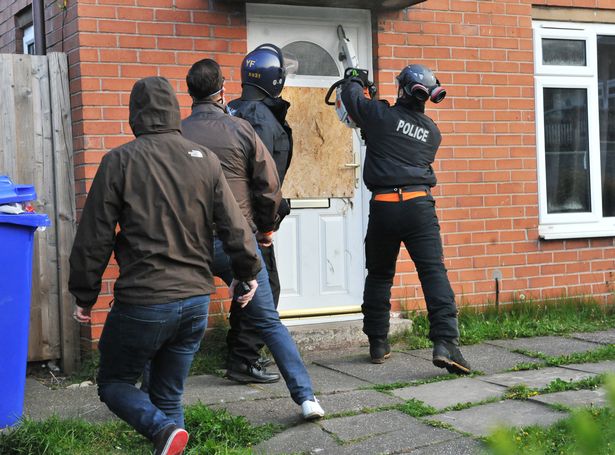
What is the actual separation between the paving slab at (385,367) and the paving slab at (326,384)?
0.08 m

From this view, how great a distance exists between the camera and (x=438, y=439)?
12.9 ft

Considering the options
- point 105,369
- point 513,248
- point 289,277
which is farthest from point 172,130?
point 513,248

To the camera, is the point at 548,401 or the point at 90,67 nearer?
the point at 548,401

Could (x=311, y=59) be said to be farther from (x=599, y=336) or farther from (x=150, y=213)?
(x=150, y=213)

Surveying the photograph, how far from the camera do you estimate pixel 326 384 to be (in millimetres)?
5199

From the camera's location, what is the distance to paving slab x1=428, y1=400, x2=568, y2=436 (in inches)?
162

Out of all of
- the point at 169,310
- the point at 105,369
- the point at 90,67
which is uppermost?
the point at 90,67

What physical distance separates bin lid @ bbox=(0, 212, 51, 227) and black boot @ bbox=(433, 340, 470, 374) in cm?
255

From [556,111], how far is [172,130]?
16.8ft

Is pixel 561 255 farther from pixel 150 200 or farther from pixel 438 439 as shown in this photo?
pixel 150 200

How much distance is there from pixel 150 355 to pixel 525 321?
4464 millimetres

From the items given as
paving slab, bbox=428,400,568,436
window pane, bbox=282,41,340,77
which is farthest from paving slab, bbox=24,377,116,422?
window pane, bbox=282,41,340,77

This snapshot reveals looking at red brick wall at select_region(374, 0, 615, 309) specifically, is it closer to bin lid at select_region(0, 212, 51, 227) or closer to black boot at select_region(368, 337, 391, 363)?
black boot at select_region(368, 337, 391, 363)

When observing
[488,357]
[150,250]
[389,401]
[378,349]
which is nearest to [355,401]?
[389,401]
